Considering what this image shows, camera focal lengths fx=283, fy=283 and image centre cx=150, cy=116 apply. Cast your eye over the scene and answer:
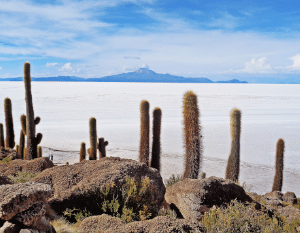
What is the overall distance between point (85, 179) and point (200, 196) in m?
2.22

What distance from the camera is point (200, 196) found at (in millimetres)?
5312

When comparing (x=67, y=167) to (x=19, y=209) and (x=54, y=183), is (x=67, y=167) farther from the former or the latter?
(x=19, y=209)

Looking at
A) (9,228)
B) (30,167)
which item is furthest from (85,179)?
(30,167)

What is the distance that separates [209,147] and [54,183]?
15.2 m

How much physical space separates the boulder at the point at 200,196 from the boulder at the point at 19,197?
8.85ft

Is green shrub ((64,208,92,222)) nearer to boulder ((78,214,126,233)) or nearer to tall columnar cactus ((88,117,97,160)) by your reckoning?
boulder ((78,214,126,233))

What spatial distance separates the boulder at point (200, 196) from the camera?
522 cm

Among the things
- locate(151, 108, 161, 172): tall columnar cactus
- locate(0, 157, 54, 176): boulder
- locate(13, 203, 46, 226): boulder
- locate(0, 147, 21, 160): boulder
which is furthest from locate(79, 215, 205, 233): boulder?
locate(0, 147, 21, 160): boulder

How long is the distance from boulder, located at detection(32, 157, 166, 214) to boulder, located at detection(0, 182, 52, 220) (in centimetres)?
133

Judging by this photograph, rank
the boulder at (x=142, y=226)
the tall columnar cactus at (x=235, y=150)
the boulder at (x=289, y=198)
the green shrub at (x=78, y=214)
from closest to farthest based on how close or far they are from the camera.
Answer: the boulder at (x=142, y=226)
the green shrub at (x=78, y=214)
the boulder at (x=289, y=198)
the tall columnar cactus at (x=235, y=150)

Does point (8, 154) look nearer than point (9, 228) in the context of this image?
No

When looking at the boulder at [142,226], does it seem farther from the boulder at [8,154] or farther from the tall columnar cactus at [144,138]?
the boulder at [8,154]

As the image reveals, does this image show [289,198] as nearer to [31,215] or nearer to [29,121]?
[31,215]

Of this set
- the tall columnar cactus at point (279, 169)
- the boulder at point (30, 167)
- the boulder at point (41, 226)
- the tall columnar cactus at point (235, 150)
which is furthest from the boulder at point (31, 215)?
the tall columnar cactus at point (279, 169)
